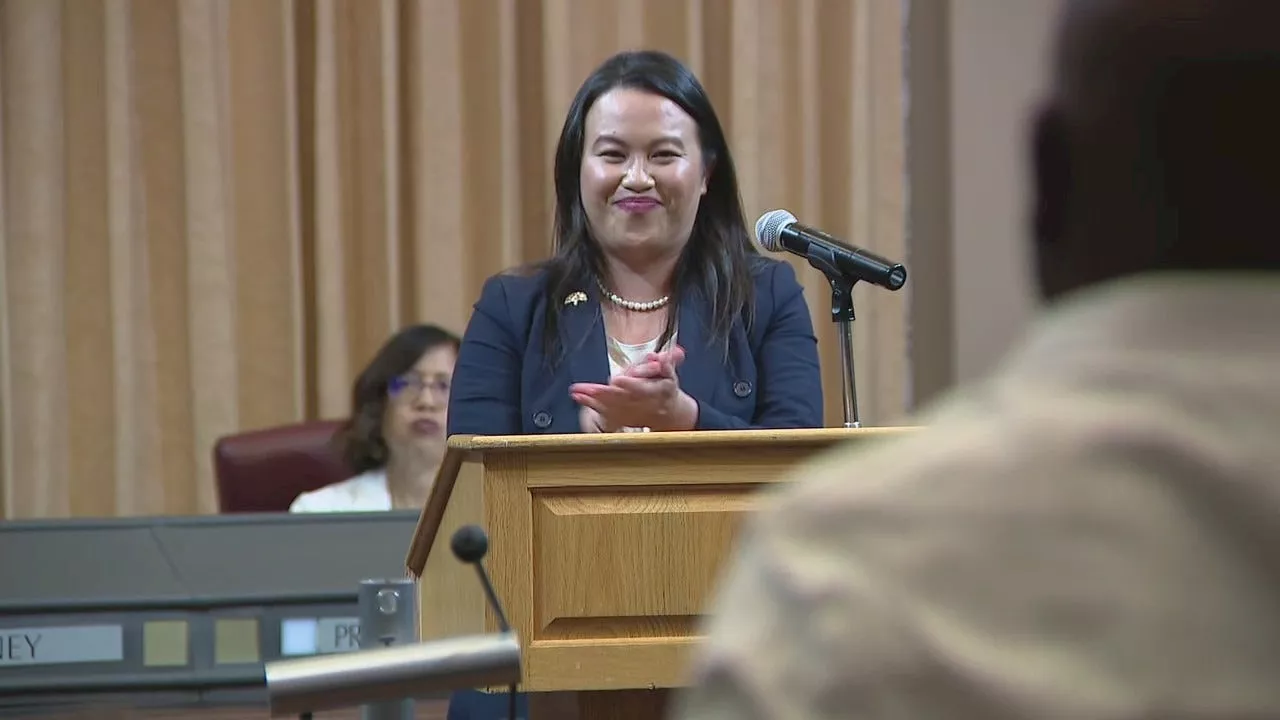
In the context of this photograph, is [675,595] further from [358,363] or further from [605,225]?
[358,363]

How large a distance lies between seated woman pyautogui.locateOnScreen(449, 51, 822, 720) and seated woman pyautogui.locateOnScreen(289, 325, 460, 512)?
170 centimetres

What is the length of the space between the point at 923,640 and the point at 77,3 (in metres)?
4.75

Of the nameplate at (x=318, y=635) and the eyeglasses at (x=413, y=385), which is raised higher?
the eyeglasses at (x=413, y=385)

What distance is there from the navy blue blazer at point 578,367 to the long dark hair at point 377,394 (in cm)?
179

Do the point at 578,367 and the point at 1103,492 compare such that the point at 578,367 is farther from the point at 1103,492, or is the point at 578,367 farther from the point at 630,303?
the point at 1103,492

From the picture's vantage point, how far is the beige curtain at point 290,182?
4629 mm

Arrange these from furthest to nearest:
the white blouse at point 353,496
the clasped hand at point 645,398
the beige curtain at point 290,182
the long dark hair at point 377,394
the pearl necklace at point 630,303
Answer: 1. the beige curtain at point 290,182
2. the long dark hair at point 377,394
3. the white blouse at point 353,496
4. the pearl necklace at point 630,303
5. the clasped hand at point 645,398

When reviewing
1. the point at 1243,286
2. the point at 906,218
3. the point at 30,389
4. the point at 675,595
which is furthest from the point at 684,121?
the point at 30,389

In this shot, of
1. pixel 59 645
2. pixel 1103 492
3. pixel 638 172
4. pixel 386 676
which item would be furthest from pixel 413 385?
→ pixel 1103 492

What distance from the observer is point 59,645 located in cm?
304

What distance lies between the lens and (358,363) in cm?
478

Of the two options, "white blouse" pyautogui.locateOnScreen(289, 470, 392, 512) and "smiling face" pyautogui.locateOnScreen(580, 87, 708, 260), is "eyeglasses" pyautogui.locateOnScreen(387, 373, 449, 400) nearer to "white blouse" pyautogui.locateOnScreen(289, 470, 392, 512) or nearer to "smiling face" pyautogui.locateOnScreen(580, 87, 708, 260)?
"white blouse" pyautogui.locateOnScreen(289, 470, 392, 512)

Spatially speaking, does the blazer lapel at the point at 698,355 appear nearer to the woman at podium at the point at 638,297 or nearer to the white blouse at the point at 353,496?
the woman at podium at the point at 638,297

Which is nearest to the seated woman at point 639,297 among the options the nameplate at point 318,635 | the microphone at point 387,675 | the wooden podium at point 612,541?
the wooden podium at point 612,541
